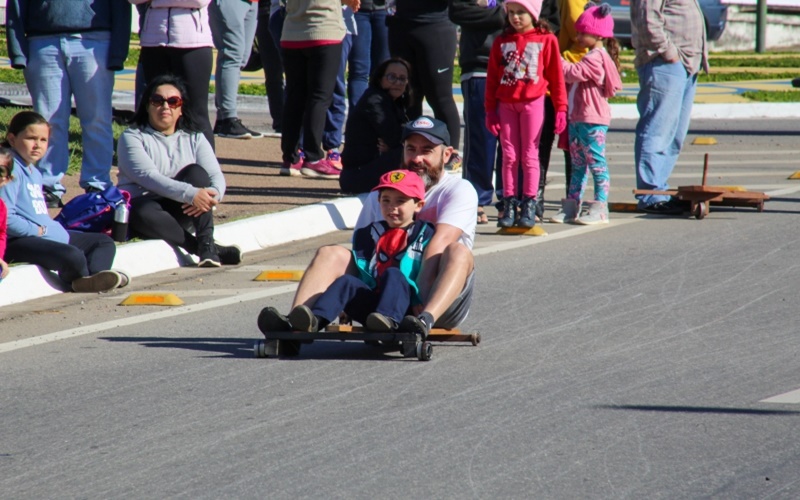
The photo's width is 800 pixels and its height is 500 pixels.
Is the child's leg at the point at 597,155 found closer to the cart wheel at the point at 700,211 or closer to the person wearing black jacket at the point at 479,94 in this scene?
the person wearing black jacket at the point at 479,94

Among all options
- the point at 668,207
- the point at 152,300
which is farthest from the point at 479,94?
the point at 152,300

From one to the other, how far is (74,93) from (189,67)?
88cm

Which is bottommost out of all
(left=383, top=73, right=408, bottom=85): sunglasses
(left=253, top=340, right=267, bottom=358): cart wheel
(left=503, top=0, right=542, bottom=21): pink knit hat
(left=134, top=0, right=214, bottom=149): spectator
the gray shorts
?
(left=253, top=340, right=267, bottom=358): cart wheel

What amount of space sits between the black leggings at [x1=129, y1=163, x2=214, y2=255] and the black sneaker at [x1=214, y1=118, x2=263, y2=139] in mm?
6040

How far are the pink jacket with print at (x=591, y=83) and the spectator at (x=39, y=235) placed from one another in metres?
3.82

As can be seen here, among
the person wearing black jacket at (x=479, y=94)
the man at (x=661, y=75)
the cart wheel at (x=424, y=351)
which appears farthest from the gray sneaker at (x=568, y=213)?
the cart wheel at (x=424, y=351)

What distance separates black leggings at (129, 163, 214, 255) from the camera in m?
9.26

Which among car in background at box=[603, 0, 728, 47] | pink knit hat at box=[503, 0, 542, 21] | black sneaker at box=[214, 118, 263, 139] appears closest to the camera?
pink knit hat at box=[503, 0, 542, 21]

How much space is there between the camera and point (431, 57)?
11461mm

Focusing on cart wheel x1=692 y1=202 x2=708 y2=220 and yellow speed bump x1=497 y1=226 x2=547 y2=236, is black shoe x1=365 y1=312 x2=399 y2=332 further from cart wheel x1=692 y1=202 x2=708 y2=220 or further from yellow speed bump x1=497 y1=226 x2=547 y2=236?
cart wheel x1=692 y1=202 x2=708 y2=220

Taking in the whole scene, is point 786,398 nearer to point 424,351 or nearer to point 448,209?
point 424,351

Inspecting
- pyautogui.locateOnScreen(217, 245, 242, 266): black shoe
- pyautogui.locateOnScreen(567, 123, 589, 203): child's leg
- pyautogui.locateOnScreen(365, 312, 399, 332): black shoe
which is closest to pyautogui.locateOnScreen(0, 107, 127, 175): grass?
pyautogui.locateOnScreen(217, 245, 242, 266): black shoe

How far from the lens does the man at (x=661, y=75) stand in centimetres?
1120

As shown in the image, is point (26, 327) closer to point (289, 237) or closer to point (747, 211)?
point (289, 237)
